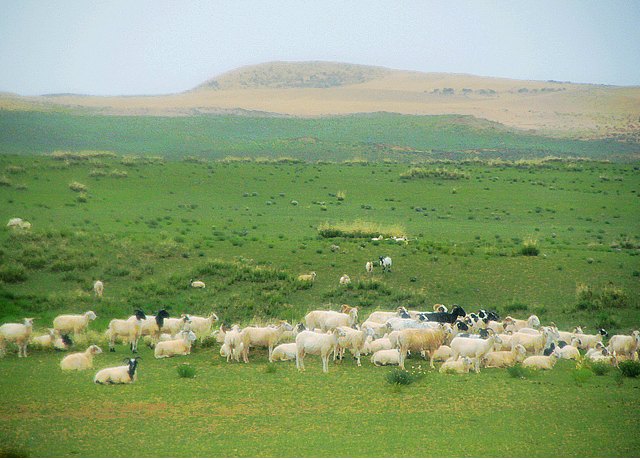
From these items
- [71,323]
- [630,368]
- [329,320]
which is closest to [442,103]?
[329,320]

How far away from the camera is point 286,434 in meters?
14.9

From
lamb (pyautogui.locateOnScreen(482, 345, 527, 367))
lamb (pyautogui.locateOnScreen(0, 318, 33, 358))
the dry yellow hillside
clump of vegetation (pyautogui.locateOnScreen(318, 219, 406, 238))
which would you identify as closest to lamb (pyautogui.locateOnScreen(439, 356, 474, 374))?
lamb (pyautogui.locateOnScreen(482, 345, 527, 367))

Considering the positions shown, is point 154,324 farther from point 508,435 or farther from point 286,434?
point 508,435

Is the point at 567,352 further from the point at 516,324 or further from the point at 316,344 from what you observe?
the point at 316,344

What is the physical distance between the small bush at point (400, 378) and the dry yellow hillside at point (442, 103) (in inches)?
4293

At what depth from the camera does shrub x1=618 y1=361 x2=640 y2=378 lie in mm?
19281

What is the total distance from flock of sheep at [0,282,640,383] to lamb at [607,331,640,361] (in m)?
0.03

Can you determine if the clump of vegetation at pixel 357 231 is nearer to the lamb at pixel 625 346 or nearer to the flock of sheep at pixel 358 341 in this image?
the flock of sheep at pixel 358 341

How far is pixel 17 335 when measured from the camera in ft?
72.1

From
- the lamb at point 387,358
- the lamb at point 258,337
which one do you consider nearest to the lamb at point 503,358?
the lamb at point 387,358

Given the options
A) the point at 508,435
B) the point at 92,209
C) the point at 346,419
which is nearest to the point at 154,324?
the point at 346,419

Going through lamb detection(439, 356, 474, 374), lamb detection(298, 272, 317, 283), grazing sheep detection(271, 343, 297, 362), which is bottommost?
lamb detection(298, 272, 317, 283)

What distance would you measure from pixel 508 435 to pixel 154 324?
1325 centimetres

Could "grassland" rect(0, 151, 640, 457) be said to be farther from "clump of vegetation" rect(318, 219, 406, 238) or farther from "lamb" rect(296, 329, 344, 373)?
"clump of vegetation" rect(318, 219, 406, 238)
